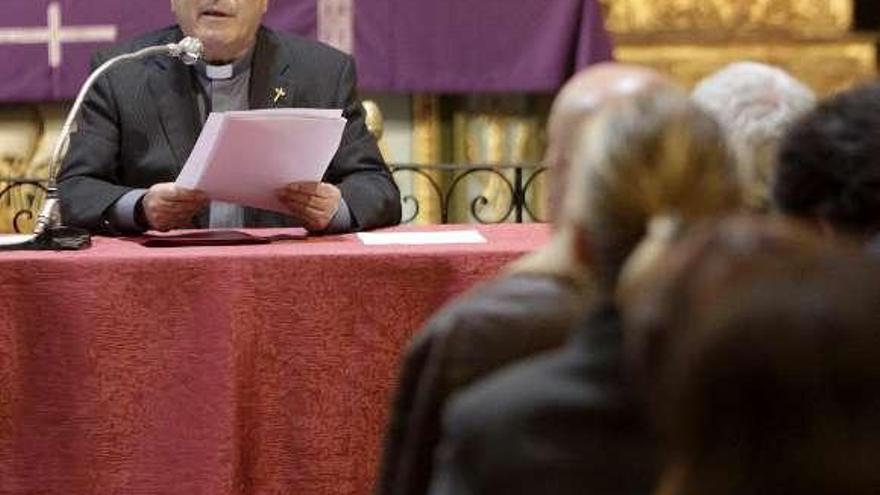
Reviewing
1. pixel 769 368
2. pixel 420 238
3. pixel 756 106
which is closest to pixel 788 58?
pixel 420 238

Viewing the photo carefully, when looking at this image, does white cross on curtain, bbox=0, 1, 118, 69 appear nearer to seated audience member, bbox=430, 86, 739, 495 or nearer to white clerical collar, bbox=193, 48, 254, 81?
white clerical collar, bbox=193, 48, 254, 81

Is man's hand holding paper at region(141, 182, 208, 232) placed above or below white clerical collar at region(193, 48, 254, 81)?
below

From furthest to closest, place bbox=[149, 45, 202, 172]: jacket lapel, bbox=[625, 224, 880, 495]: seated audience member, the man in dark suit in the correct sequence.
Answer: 1. bbox=[149, 45, 202, 172]: jacket lapel
2. the man in dark suit
3. bbox=[625, 224, 880, 495]: seated audience member

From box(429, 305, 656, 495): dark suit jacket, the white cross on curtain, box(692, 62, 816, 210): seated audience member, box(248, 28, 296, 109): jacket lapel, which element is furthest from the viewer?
the white cross on curtain

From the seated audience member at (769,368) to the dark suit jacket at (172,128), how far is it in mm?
2781

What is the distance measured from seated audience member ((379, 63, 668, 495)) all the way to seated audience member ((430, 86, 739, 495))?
18 centimetres

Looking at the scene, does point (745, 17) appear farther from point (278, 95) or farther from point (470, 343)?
point (470, 343)

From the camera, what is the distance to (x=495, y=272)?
11.8ft

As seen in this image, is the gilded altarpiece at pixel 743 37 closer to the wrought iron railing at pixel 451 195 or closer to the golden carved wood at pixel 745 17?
the golden carved wood at pixel 745 17

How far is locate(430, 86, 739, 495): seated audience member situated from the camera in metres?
1.66

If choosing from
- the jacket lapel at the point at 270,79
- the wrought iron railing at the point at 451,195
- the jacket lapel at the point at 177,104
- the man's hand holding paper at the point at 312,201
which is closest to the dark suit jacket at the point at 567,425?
the man's hand holding paper at the point at 312,201

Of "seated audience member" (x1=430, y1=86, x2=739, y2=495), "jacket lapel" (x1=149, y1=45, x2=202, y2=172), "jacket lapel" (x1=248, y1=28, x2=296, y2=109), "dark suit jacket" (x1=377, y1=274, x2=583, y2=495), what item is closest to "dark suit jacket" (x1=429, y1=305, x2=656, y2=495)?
"seated audience member" (x1=430, y1=86, x2=739, y2=495)

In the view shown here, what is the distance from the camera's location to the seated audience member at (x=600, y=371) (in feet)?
5.46

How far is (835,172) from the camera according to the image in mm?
2137
